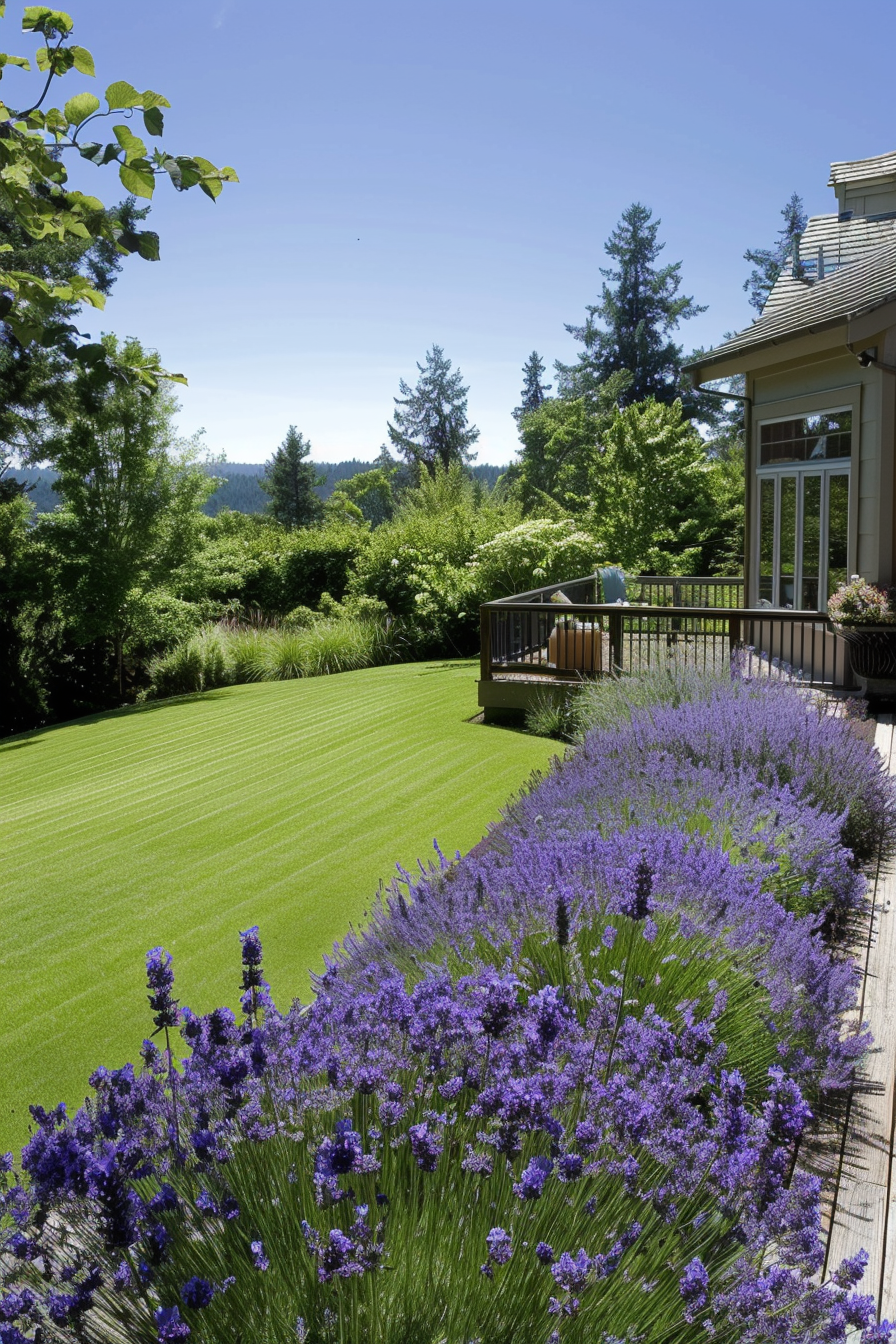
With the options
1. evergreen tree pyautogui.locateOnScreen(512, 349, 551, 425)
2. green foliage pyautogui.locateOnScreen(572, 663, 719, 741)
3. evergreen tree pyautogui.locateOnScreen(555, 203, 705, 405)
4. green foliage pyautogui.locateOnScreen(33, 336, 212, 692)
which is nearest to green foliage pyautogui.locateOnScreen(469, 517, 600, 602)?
green foliage pyautogui.locateOnScreen(33, 336, 212, 692)

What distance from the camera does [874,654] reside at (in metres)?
10.6

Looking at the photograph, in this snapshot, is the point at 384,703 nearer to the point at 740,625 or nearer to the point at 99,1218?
the point at 740,625

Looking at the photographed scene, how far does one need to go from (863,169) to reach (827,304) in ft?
16.1

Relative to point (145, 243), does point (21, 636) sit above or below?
below

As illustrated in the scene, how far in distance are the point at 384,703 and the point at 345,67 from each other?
8.56 m

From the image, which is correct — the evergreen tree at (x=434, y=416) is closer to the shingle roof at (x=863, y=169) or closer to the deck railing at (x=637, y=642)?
the shingle roof at (x=863, y=169)

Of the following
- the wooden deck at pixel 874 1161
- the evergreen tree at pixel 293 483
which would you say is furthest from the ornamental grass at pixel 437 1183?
the evergreen tree at pixel 293 483

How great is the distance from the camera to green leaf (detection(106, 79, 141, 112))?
2748 millimetres

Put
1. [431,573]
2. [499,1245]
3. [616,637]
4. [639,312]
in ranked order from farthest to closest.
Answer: [639,312] < [431,573] < [616,637] < [499,1245]

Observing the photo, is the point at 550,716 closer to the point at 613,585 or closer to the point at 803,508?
the point at 803,508

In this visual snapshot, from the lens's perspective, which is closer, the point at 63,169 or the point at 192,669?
the point at 63,169

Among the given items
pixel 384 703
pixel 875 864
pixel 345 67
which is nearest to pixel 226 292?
pixel 345 67

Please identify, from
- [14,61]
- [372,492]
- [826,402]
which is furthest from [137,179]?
[372,492]

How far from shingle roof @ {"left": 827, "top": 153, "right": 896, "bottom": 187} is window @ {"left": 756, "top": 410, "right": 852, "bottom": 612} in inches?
182
